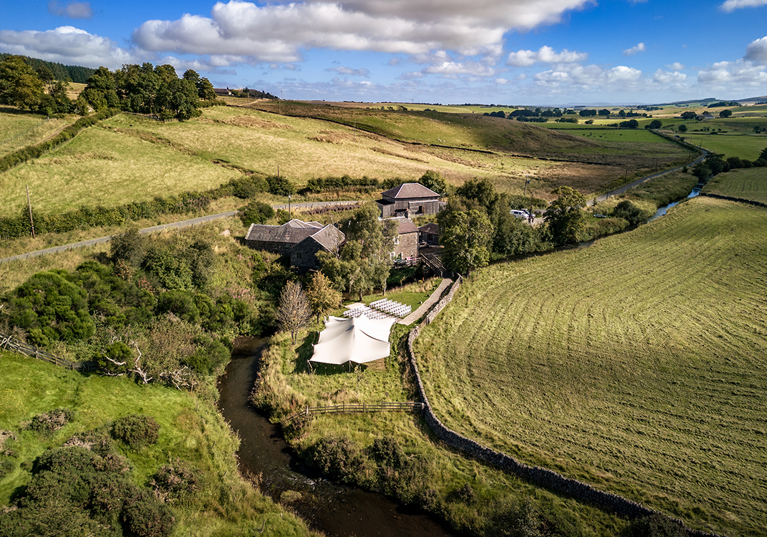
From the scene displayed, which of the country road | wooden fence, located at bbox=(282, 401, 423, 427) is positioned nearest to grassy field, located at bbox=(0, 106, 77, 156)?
the country road

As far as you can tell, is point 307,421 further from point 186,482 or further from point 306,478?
point 186,482

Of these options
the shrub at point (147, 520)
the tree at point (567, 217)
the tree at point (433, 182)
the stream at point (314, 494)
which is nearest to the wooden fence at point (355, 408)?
the stream at point (314, 494)

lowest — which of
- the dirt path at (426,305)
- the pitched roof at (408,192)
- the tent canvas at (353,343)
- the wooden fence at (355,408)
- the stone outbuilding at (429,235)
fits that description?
the wooden fence at (355,408)

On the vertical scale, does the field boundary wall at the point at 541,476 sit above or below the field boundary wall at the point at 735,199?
below

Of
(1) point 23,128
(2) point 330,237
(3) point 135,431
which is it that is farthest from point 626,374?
(1) point 23,128

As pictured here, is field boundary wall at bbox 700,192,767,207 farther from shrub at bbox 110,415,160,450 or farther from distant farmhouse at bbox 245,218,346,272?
shrub at bbox 110,415,160,450

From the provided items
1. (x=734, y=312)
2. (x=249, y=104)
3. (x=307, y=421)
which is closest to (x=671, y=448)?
(x=307, y=421)

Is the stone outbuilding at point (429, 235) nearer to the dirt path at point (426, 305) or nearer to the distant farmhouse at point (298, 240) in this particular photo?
the dirt path at point (426, 305)
